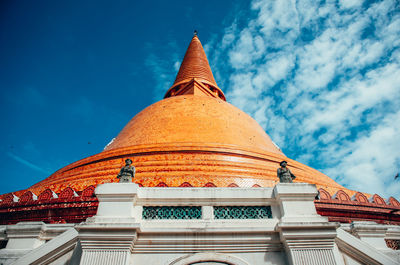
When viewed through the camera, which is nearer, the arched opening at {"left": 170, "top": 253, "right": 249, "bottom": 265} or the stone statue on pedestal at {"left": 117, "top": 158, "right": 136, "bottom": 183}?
the arched opening at {"left": 170, "top": 253, "right": 249, "bottom": 265}

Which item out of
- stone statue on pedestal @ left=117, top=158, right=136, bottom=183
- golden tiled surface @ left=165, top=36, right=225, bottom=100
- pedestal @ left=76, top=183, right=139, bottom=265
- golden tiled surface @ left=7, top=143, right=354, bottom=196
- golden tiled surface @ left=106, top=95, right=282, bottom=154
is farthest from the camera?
golden tiled surface @ left=165, top=36, right=225, bottom=100

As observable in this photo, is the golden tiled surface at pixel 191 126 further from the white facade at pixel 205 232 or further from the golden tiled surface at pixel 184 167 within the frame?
the white facade at pixel 205 232

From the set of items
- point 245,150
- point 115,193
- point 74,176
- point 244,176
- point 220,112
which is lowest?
point 115,193

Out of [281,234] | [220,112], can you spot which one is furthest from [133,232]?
[220,112]

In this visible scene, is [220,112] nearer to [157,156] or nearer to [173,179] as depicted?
[157,156]

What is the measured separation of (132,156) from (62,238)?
662 centimetres

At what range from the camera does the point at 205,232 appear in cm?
488

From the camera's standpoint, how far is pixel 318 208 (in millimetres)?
8227

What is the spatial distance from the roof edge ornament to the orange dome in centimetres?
652

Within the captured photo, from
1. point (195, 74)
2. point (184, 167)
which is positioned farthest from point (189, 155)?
point (195, 74)

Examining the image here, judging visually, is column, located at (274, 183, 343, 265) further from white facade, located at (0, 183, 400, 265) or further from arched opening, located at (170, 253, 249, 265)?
arched opening, located at (170, 253, 249, 265)

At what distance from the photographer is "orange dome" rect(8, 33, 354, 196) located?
1016cm

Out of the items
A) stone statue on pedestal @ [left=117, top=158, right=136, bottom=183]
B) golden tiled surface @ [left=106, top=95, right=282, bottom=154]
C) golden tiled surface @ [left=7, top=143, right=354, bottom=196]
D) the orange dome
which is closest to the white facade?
stone statue on pedestal @ [left=117, top=158, right=136, bottom=183]

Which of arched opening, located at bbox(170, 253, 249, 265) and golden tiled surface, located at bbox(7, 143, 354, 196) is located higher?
golden tiled surface, located at bbox(7, 143, 354, 196)
